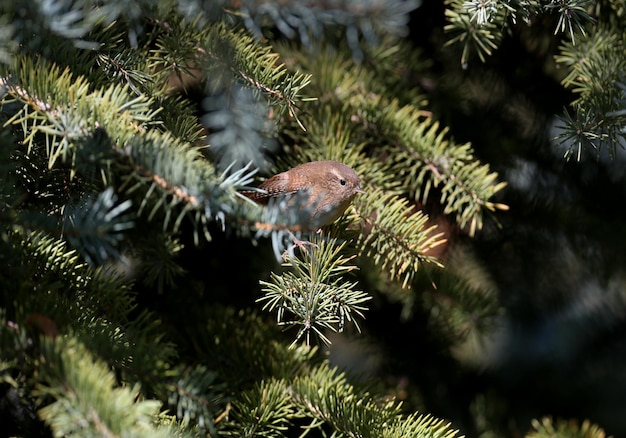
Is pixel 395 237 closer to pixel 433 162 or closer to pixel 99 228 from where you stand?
pixel 433 162

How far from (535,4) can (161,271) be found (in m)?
0.83

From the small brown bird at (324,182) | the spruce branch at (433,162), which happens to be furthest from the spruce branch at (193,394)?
the spruce branch at (433,162)

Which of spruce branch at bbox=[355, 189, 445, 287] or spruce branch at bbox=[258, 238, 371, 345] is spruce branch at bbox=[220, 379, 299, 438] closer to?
spruce branch at bbox=[258, 238, 371, 345]

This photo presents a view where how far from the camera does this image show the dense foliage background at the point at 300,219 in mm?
849

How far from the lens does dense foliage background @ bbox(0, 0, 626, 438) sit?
85 cm

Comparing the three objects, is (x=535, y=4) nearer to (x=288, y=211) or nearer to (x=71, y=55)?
(x=288, y=211)

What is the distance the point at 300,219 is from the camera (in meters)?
0.80

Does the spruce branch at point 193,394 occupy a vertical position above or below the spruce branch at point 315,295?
below

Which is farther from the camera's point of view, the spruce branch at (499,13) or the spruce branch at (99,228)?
the spruce branch at (499,13)

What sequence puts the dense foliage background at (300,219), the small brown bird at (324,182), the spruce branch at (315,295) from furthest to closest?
1. the small brown bird at (324,182)
2. the spruce branch at (315,295)
3. the dense foliage background at (300,219)

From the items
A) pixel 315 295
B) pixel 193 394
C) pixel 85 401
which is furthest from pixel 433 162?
pixel 85 401

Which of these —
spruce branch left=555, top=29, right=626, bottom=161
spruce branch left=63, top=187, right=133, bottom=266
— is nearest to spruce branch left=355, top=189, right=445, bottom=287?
spruce branch left=555, top=29, right=626, bottom=161

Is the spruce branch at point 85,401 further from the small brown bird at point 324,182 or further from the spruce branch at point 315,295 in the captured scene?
the small brown bird at point 324,182

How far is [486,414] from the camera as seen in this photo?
170cm
